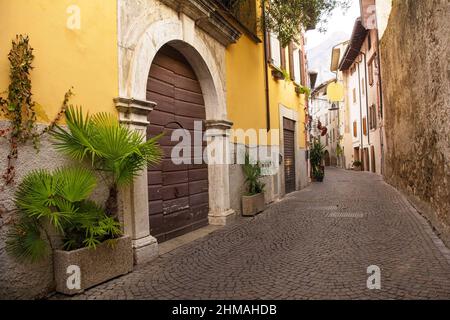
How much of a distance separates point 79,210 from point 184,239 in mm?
2438

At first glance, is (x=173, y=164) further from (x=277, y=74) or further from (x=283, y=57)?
(x=283, y=57)

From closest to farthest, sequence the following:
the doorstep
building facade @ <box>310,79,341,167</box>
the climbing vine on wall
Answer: the climbing vine on wall → the doorstep → building facade @ <box>310,79,341,167</box>

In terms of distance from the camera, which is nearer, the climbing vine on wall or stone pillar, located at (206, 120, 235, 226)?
the climbing vine on wall

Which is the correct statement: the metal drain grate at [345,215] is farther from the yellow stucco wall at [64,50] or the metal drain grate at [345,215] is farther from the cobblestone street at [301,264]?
the yellow stucco wall at [64,50]

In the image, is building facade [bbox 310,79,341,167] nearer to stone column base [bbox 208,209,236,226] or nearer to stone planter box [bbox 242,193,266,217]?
stone planter box [bbox 242,193,266,217]

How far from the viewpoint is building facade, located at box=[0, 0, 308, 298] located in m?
3.27

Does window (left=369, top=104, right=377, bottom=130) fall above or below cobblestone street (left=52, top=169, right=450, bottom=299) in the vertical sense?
above

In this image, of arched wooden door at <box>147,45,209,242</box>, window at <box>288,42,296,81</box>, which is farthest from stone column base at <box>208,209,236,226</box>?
window at <box>288,42,296,81</box>

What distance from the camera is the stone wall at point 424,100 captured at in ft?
15.6

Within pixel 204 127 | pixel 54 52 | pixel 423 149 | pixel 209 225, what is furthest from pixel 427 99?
pixel 54 52

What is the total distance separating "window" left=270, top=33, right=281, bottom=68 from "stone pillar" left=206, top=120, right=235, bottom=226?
4085mm

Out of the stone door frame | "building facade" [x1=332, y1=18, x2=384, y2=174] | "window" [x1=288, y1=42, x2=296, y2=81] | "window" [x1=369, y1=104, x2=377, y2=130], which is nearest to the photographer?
the stone door frame

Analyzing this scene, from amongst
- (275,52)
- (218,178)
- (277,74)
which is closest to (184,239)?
(218,178)

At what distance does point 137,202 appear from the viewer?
4.43m
